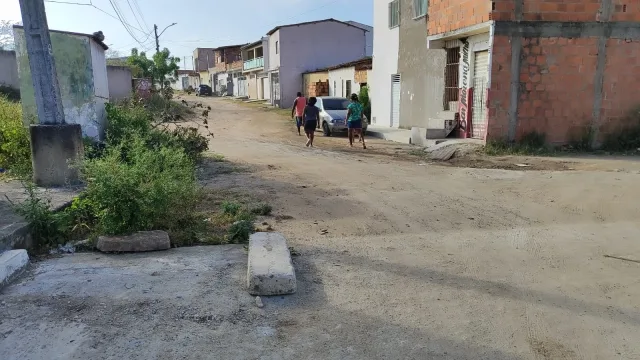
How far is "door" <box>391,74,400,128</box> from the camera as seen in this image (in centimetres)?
2041

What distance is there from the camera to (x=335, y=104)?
20328mm

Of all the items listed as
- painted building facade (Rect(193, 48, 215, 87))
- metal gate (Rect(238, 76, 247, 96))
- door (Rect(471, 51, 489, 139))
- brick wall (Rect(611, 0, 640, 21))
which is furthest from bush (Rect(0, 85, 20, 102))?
painted building facade (Rect(193, 48, 215, 87))

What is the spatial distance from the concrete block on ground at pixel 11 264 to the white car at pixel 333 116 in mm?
14219

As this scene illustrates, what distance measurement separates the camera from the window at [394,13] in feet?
65.2

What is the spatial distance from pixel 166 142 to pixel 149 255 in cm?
Result: 525

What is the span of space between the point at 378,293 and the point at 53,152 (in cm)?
523

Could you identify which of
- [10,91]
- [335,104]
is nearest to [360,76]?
[335,104]

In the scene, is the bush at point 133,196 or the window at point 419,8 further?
the window at point 419,8

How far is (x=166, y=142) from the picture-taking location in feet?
31.7

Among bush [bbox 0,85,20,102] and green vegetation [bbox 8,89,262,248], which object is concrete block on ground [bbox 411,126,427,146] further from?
bush [bbox 0,85,20,102]

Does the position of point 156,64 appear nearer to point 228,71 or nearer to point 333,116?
point 228,71

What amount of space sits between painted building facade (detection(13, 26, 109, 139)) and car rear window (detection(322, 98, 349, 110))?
36.2 feet

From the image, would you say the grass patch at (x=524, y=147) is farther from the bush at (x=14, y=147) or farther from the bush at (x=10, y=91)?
the bush at (x=10, y=91)

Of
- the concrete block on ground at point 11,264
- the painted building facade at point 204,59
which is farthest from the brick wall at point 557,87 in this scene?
the painted building facade at point 204,59
